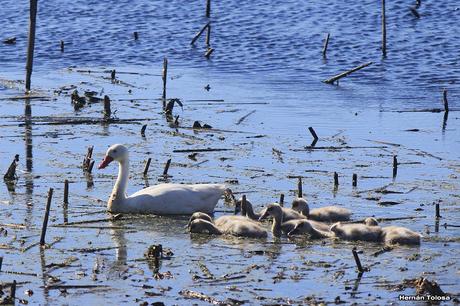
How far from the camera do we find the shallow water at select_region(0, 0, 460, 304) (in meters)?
10.8

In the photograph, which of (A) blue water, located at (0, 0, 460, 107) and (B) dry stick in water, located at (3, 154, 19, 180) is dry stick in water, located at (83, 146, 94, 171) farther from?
(A) blue water, located at (0, 0, 460, 107)

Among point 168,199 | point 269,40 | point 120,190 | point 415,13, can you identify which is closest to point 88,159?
point 120,190

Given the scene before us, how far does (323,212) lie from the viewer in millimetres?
12969

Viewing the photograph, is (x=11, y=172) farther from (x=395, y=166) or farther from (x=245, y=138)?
(x=395, y=166)

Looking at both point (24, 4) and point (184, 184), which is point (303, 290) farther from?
point (24, 4)

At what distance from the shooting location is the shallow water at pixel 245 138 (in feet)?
35.3

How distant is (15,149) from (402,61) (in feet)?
41.1

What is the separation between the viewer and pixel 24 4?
36.6 meters

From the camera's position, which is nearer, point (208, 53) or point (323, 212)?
point (323, 212)

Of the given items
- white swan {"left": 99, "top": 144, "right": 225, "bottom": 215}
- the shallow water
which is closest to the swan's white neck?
white swan {"left": 99, "top": 144, "right": 225, "bottom": 215}

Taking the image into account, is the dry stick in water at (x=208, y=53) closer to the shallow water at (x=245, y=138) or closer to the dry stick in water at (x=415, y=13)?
the shallow water at (x=245, y=138)

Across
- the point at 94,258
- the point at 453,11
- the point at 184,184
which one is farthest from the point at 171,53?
the point at 94,258

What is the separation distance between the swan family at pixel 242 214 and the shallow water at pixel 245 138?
0.18 m

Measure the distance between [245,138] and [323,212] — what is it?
4725 mm
